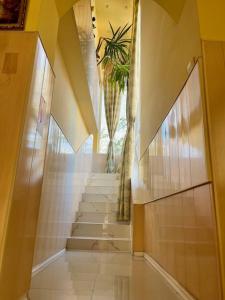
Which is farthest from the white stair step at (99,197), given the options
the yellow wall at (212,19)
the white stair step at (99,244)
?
the yellow wall at (212,19)

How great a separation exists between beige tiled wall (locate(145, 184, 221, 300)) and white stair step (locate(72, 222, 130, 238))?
147 cm

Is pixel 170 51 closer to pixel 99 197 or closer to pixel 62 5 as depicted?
pixel 62 5

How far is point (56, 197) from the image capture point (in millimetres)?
2963

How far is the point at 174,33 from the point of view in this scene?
6.81 feet

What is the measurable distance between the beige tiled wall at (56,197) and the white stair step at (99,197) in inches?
28.7

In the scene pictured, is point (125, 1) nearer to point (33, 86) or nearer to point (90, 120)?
point (90, 120)

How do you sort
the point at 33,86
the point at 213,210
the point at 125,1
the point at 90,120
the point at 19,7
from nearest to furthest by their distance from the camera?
the point at 213,210, the point at 33,86, the point at 19,7, the point at 90,120, the point at 125,1

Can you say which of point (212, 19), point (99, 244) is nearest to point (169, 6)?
point (212, 19)

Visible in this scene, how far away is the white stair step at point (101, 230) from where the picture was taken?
3834 millimetres

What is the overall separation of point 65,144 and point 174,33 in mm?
1911

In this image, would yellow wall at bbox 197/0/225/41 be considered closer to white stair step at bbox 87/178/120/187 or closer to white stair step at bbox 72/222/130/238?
white stair step at bbox 72/222/130/238

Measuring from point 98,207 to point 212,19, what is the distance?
3.64 meters

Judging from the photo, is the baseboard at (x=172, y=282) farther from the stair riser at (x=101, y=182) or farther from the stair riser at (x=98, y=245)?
the stair riser at (x=101, y=182)

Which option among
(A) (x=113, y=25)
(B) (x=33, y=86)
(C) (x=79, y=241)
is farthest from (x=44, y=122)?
(A) (x=113, y=25)
